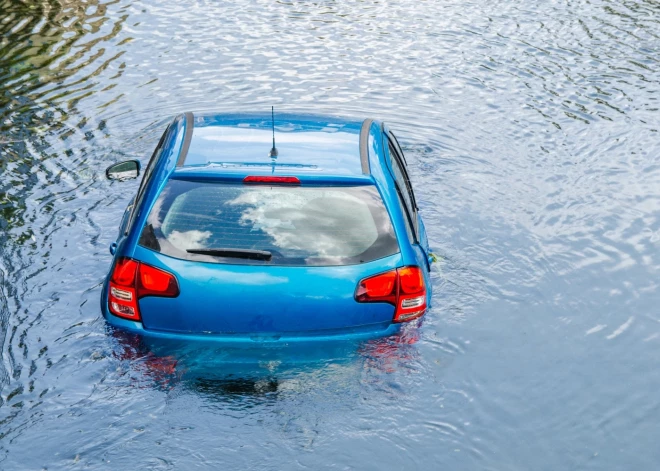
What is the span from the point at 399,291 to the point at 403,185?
168cm

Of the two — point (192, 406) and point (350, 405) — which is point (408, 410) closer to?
point (350, 405)

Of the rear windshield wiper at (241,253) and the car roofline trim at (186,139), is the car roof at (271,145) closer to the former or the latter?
the car roofline trim at (186,139)

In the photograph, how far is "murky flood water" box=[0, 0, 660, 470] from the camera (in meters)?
6.39

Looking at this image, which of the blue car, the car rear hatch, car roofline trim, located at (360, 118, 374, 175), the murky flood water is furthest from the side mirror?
car roofline trim, located at (360, 118, 374, 175)

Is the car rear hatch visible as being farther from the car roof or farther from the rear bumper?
the car roof

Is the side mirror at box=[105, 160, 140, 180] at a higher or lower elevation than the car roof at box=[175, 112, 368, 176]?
lower

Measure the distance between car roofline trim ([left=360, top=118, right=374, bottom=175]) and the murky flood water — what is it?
1.18 metres

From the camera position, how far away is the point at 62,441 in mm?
6164

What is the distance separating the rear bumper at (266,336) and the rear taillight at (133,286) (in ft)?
0.30

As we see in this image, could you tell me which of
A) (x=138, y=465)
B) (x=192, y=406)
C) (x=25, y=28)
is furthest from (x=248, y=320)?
(x=25, y=28)

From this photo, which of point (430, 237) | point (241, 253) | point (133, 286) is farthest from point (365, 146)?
point (430, 237)

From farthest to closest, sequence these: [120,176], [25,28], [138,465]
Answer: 1. [25,28]
2. [120,176]
3. [138,465]

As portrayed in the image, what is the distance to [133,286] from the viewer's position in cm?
657

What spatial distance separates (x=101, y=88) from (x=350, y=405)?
9.98m
